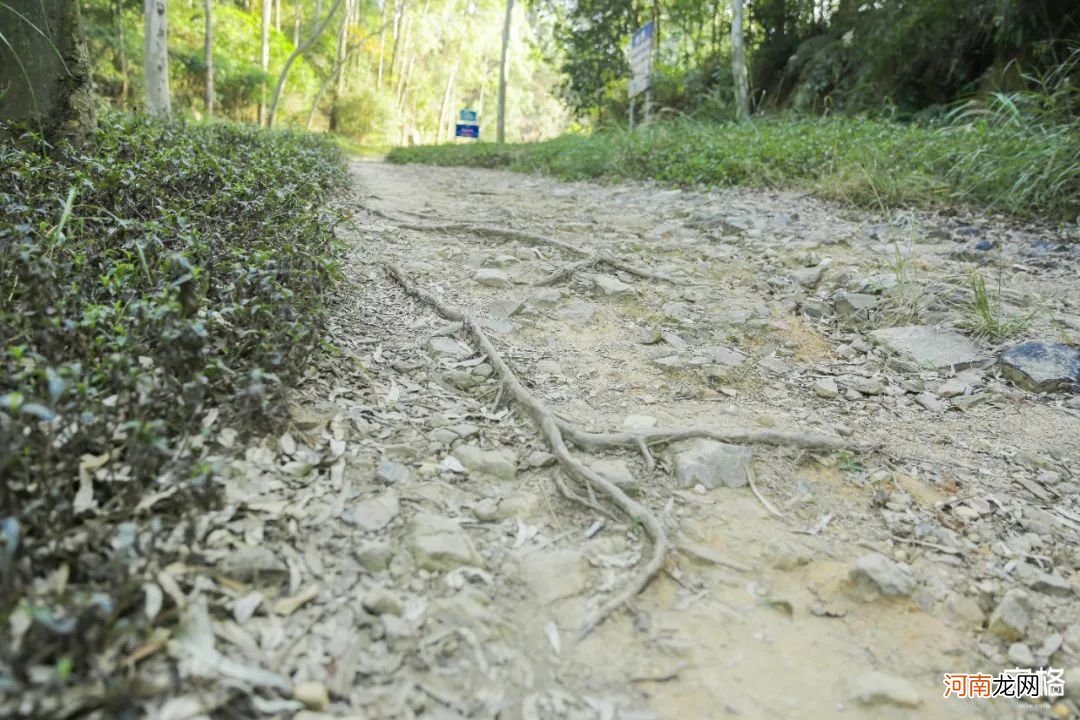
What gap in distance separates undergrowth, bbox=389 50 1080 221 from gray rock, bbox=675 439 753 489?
365 centimetres

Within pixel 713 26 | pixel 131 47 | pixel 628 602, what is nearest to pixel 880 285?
pixel 628 602

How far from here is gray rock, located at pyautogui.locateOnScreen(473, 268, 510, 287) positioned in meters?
3.68

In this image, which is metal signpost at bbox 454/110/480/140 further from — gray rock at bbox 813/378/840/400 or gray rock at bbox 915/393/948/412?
gray rock at bbox 915/393/948/412

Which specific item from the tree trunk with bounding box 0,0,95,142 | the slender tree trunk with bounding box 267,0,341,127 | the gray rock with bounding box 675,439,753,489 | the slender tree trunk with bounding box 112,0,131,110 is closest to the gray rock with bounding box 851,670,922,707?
the gray rock with bounding box 675,439,753,489

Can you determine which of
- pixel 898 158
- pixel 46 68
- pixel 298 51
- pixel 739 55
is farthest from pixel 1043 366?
pixel 298 51

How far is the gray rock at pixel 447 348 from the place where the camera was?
9.18 feet

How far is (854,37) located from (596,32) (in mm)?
7154

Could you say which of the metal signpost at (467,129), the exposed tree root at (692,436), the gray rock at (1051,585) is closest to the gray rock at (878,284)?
the exposed tree root at (692,436)

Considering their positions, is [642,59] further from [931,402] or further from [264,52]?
[264,52]

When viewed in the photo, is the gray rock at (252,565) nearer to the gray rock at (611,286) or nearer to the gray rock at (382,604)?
the gray rock at (382,604)

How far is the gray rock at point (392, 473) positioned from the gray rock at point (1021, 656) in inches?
61.4

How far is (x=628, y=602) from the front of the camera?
168cm

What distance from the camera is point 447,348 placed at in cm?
283

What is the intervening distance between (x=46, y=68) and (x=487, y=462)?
2.93 meters
